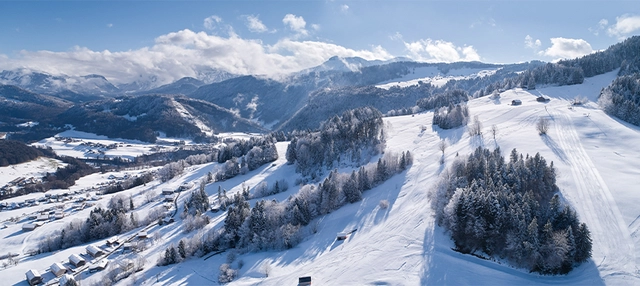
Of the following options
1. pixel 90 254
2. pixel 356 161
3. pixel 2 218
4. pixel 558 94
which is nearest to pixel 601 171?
pixel 356 161

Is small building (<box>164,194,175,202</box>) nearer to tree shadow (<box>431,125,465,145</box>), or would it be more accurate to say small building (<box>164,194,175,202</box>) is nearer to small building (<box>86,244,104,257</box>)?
small building (<box>86,244,104,257</box>)

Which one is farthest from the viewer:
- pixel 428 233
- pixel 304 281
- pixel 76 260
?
pixel 76 260

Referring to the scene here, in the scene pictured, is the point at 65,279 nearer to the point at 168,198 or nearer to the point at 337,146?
the point at 168,198

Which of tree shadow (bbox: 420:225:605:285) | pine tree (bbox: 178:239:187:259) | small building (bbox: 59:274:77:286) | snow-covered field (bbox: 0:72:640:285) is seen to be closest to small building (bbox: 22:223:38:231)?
snow-covered field (bbox: 0:72:640:285)

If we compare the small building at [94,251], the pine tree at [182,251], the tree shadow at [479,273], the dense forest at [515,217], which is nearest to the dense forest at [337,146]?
the pine tree at [182,251]

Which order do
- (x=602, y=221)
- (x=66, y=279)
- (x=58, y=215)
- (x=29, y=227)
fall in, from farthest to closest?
(x=58, y=215) < (x=29, y=227) < (x=66, y=279) < (x=602, y=221)

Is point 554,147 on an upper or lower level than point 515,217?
upper

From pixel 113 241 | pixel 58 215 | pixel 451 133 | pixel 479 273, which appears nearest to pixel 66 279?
pixel 113 241

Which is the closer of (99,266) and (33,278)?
(33,278)
